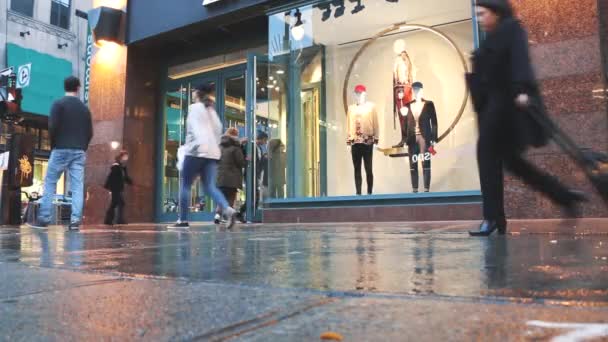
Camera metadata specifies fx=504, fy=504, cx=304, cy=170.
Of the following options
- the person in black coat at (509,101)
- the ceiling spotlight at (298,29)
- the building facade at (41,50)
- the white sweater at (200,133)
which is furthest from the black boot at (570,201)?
the building facade at (41,50)

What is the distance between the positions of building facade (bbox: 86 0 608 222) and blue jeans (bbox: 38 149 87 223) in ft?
10.9

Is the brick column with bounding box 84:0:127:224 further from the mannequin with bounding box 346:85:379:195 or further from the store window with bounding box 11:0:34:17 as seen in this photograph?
the store window with bounding box 11:0:34:17

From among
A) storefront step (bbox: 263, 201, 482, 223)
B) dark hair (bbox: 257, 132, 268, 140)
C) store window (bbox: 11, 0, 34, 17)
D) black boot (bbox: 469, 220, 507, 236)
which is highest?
store window (bbox: 11, 0, 34, 17)

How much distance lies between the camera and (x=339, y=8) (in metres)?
9.43

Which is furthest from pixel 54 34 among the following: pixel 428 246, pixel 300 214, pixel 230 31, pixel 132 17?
pixel 428 246

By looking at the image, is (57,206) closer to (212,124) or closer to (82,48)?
(212,124)

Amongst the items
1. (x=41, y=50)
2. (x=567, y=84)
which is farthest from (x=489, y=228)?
(x=41, y=50)

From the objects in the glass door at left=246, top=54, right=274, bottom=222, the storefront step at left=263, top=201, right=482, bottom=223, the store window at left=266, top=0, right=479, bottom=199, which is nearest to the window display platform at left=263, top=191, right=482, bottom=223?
the storefront step at left=263, top=201, right=482, bottom=223

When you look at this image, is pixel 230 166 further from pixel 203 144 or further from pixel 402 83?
pixel 402 83

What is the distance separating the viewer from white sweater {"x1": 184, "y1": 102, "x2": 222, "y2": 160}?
6.23 metres

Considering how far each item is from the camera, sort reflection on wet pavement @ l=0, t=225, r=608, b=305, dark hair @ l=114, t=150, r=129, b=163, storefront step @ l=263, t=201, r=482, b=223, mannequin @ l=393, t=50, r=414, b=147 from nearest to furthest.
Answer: reflection on wet pavement @ l=0, t=225, r=608, b=305 < storefront step @ l=263, t=201, r=482, b=223 < mannequin @ l=393, t=50, r=414, b=147 < dark hair @ l=114, t=150, r=129, b=163

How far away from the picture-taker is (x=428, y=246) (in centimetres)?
290

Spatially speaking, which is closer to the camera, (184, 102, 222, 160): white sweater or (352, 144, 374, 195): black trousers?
(184, 102, 222, 160): white sweater

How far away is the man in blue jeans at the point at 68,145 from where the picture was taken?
20.9 feet
